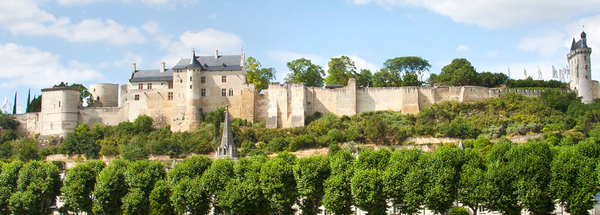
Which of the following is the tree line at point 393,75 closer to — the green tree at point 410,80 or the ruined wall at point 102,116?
the green tree at point 410,80

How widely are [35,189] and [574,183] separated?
3193 centimetres

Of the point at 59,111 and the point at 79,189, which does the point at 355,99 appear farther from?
the point at 79,189

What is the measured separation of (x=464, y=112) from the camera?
62.4 m

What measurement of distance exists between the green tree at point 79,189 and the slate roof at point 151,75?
27.3m

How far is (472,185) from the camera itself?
116 feet

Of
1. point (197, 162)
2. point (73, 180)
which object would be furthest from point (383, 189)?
point (73, 180)

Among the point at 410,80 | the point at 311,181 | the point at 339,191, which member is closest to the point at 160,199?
the point at 311,181

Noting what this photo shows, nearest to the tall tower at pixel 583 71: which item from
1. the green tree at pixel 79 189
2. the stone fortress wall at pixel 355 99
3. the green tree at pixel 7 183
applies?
the stone fortress wall at pixel 355 99

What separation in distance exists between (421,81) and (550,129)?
20439mm

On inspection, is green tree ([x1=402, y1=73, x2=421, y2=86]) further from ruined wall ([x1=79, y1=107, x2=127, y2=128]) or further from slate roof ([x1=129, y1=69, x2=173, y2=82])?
ruined wall ([x1=79, y1=107, x2=127, y2=128])

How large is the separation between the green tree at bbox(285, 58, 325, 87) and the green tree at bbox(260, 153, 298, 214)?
112 feet

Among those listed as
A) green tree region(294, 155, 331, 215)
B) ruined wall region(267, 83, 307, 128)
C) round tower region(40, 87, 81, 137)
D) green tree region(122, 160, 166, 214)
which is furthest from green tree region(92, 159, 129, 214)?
round tower region(40, 87, 81, 137)

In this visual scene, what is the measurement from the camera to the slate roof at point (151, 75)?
6856cm

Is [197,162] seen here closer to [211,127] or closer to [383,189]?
[383,189]
